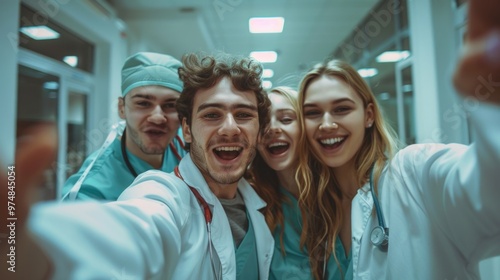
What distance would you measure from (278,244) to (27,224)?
0.87 m

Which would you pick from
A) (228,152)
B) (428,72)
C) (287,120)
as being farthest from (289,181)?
(428,72)

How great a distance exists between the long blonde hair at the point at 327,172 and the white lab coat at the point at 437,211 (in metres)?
0.11

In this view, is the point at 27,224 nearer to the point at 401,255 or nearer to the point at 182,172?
the point at 182,172

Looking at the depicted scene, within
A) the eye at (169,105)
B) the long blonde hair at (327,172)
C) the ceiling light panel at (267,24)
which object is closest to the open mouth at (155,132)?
the eye at (169,105)

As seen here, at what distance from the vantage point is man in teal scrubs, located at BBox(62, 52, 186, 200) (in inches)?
45.8

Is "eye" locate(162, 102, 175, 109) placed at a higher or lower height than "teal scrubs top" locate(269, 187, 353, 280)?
higher

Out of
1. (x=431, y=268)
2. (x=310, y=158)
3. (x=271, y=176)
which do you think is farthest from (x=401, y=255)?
(x=271, y=176)

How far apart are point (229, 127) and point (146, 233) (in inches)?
18.8

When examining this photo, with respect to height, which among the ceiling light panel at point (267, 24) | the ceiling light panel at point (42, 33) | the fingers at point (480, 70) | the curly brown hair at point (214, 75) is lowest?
the fingers at point (480, 70)

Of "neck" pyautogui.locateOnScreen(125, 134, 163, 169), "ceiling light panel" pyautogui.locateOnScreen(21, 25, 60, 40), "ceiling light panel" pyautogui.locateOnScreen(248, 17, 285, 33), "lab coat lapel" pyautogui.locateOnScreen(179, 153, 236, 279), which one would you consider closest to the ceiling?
"ceiling light panel" pyautogui.locateOnScreen(248, 17, 285, 33)

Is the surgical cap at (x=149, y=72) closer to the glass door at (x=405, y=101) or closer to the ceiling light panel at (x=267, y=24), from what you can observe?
the ceiling light panel at (x=267, y=24)

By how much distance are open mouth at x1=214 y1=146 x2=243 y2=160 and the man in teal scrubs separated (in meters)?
0.34

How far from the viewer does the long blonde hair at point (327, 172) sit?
3.36 ft

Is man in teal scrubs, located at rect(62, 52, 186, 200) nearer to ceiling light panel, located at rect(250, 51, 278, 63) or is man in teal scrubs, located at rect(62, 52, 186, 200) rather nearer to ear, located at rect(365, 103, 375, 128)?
ceiling light panel, located at rect(250, 51, 278, 63)
